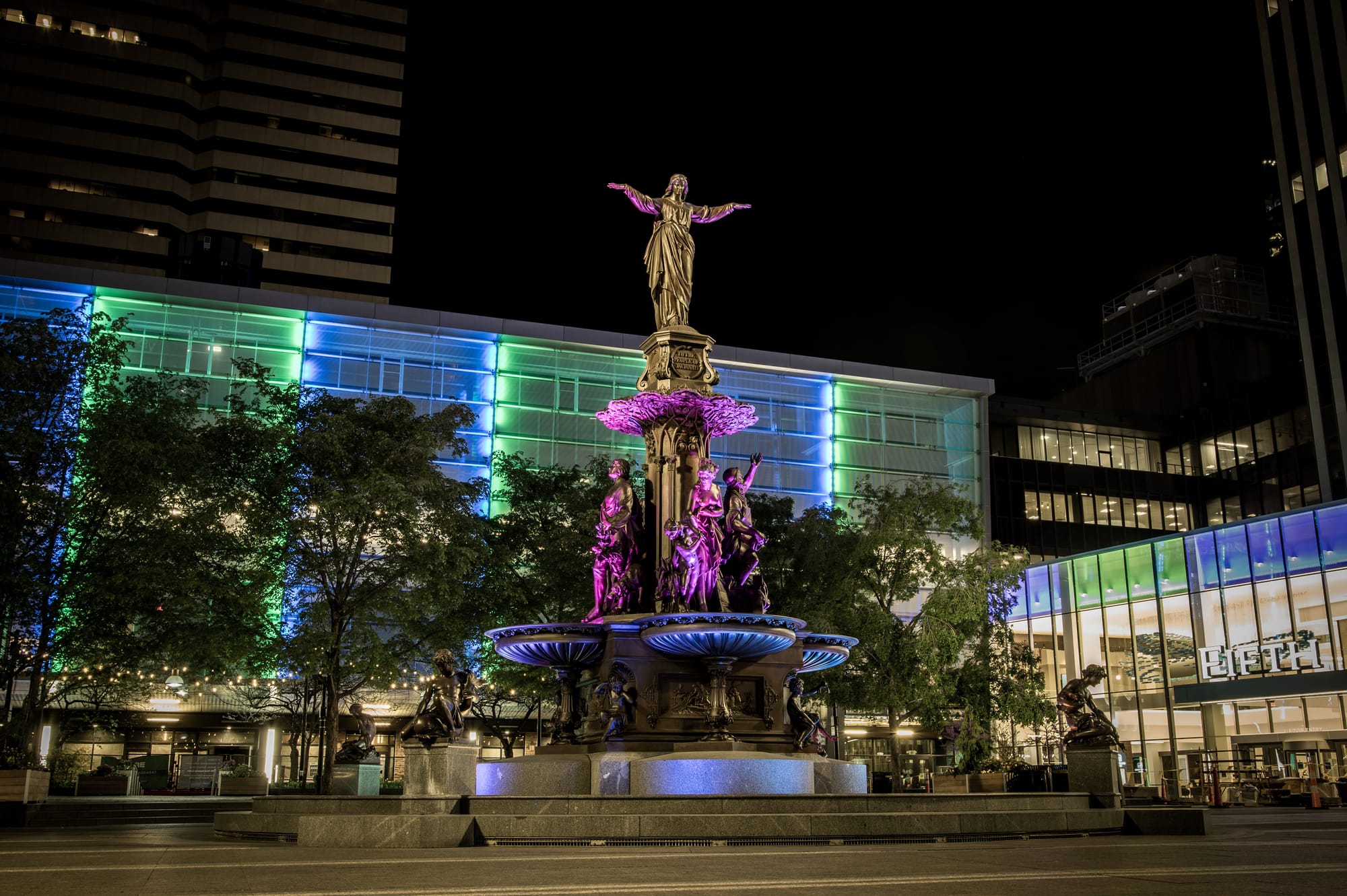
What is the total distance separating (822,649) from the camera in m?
19.9

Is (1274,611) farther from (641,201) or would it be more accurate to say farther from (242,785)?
(242,785)

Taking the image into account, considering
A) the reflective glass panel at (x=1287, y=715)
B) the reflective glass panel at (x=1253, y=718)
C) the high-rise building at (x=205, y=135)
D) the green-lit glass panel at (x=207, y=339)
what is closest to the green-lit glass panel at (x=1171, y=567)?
the reflective glass panel at (x=1253, y=718)

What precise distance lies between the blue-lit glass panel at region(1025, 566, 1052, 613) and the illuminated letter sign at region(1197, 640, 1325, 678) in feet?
30.1

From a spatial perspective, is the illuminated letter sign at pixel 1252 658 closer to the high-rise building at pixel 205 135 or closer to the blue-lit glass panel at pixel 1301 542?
the blue-lit glass panel at pixel 1301 542

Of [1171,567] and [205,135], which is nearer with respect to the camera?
[1171,567]

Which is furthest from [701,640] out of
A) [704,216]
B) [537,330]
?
[537,330]

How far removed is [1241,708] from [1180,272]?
4254 centimetres

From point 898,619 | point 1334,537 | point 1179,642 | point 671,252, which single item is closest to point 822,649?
point 671,252

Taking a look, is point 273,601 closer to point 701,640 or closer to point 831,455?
point 701,640

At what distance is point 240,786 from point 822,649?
89.7ft

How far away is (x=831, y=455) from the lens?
59469mm

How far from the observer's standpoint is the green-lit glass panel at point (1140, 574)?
153ft

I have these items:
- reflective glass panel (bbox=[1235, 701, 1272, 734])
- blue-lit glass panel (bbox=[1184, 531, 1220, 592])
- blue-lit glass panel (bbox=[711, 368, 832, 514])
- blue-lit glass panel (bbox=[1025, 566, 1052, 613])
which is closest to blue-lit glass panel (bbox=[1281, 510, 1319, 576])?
blue-lit glass panel (bbox=[1184, 531, 1220, 592])

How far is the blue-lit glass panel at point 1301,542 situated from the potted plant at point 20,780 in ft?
127
